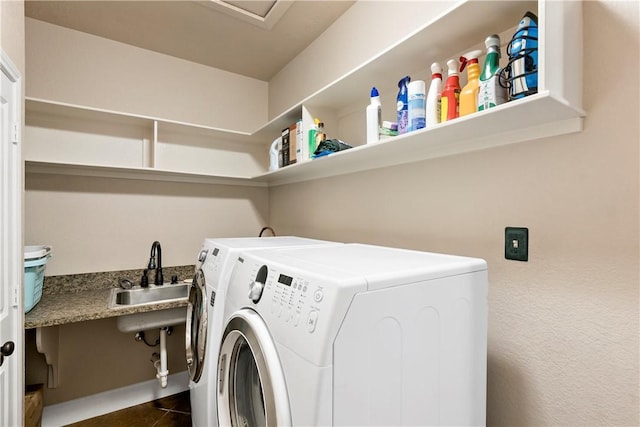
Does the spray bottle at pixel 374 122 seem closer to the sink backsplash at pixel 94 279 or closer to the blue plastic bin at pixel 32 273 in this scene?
the blue plastic bin at pixel 32 273

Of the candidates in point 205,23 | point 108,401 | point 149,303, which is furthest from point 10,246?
point 205,23

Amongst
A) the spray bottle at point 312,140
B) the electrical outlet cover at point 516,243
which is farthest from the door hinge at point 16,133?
the electrical outlet cover at point 516,243

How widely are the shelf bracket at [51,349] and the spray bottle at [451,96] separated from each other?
7.50 feet

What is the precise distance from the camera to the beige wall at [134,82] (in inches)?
81.1

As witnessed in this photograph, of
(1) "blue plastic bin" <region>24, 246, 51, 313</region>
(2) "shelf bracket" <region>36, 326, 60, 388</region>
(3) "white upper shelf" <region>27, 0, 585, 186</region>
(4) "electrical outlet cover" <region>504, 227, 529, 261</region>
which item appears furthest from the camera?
(2) "shelf bracket" <region>36, 326, 60, 388</region>

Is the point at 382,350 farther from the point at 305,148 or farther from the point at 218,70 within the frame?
the point at 218,70

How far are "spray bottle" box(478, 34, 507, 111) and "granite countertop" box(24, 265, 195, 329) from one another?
1.90 meters

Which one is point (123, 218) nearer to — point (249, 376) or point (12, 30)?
point (12, 30)

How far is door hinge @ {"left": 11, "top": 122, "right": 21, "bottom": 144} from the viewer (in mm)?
1256

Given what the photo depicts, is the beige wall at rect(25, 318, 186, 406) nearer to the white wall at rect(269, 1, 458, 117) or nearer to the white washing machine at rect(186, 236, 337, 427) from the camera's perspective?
the white washing machine at rect(186, 236, 337, 427)

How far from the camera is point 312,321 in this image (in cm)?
75

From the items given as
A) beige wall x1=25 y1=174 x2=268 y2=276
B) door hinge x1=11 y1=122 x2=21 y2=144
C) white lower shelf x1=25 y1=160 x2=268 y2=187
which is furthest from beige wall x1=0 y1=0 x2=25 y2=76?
beige wall x1=25 y1=174 x2=268 y2=276

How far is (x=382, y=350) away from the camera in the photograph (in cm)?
79

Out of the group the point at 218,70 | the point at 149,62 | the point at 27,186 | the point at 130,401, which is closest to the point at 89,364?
the point at 130,401
